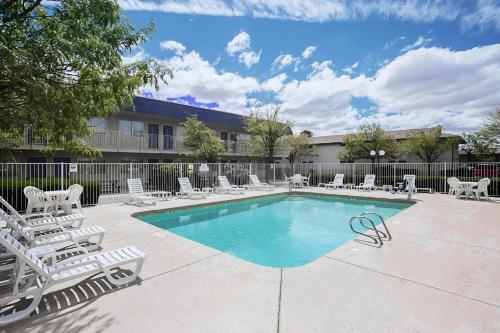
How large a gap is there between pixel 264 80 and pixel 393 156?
13.9 m

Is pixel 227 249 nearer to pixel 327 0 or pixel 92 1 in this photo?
pixel 92 1

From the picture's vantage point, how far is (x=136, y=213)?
938 cm

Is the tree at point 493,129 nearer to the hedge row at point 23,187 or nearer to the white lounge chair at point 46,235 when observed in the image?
the white lounge chair at point 46,235

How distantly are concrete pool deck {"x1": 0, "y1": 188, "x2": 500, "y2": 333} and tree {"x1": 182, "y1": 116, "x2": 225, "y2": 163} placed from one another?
43.6 feet

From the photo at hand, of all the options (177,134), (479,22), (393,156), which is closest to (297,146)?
(393,156)

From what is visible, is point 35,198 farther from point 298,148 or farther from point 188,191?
point 298,148

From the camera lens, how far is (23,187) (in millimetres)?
9609

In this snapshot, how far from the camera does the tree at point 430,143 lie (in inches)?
881

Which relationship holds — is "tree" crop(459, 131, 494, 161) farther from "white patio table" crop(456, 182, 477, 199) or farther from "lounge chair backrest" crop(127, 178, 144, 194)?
"lounge chair backrest" crop(127, 178, 144, 194)

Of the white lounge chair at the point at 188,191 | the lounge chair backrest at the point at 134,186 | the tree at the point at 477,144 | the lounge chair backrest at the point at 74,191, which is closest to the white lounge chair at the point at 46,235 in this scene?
the lounge chair backrest at the point at 74,191

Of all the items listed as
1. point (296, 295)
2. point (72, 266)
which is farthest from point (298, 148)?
point (72, 266)

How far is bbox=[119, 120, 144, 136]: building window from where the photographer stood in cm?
2031

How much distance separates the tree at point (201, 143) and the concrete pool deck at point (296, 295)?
43.6ft

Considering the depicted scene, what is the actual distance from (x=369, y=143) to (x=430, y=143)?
15.5 feet
